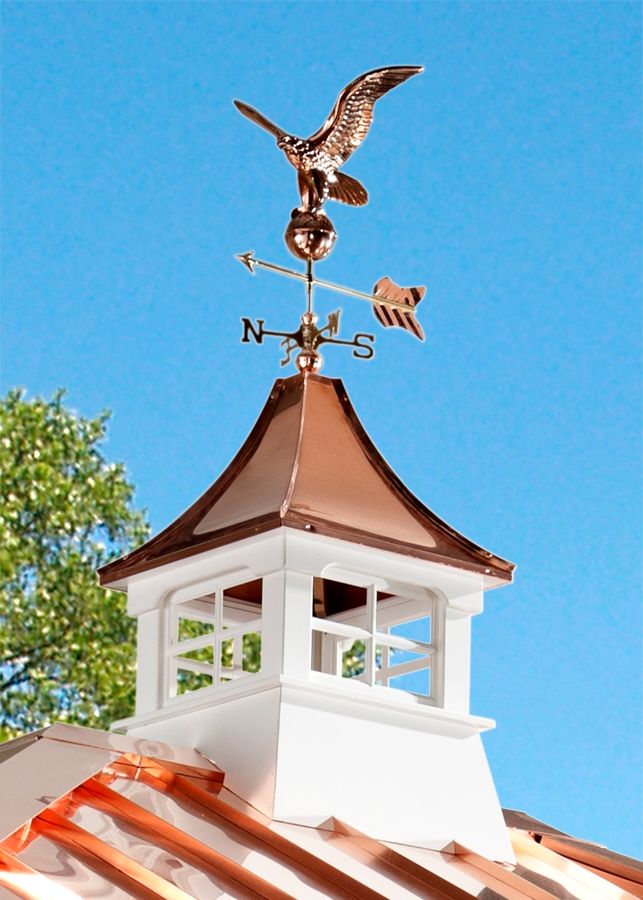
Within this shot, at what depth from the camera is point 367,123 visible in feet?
60.4

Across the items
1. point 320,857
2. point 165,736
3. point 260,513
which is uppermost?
point 260,513

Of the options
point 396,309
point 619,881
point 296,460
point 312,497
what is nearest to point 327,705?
point 312,497

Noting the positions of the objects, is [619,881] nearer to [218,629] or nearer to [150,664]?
[218,629]

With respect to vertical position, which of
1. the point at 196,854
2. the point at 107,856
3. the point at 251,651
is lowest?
the point at 107,856

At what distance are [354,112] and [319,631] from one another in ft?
12.9

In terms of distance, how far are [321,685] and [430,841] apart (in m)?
1.36

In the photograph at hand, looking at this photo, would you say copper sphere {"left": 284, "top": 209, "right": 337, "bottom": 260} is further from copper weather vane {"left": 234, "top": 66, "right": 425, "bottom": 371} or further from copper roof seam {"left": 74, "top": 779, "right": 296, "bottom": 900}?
copper roof seam {"left": 74, "top": 779, "right": 296, "bottom": 900}

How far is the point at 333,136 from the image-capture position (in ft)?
60.2

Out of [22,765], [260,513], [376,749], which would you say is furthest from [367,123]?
[22,765]

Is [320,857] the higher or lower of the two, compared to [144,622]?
lower

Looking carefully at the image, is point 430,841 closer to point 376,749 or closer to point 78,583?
point 376,749

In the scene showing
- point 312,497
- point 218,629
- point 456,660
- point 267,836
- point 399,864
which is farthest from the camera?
point 456,660

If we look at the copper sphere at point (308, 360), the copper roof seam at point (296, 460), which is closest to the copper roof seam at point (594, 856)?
the copper roof seam at point (296, 460)

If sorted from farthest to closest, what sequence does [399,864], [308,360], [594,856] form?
[594,856] → [308,360] → [399,864]
